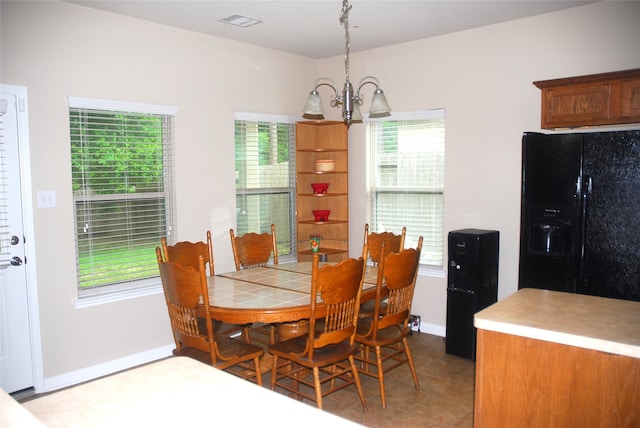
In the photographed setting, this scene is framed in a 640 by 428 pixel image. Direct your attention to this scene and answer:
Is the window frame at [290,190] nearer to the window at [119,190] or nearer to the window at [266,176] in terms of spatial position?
the window at [266,176]

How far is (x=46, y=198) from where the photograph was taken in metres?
3.45

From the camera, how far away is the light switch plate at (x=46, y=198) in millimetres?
3416

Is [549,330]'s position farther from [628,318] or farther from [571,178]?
[571,178]

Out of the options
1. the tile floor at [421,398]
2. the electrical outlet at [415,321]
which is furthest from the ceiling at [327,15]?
the tile floor at [421,398]

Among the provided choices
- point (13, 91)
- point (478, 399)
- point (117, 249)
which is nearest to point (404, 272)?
point (478, 399)

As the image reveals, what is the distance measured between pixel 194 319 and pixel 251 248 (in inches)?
50.7

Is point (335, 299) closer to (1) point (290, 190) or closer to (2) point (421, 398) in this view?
(2) point (421, 398)

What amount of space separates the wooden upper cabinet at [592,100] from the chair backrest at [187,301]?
103 inches

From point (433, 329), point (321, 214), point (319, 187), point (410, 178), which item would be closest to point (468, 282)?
point (433, 329)

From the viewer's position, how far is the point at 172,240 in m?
4.24

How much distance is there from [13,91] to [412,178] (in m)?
3.34

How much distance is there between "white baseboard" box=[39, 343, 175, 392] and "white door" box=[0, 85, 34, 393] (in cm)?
18

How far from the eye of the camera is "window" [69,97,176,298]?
368 centimetres

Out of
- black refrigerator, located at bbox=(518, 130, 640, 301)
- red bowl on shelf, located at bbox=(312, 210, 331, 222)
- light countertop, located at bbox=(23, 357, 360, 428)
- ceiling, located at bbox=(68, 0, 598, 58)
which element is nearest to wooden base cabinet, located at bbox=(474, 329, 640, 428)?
light countertop, located at bbox=(23, 357, 360, 428)
